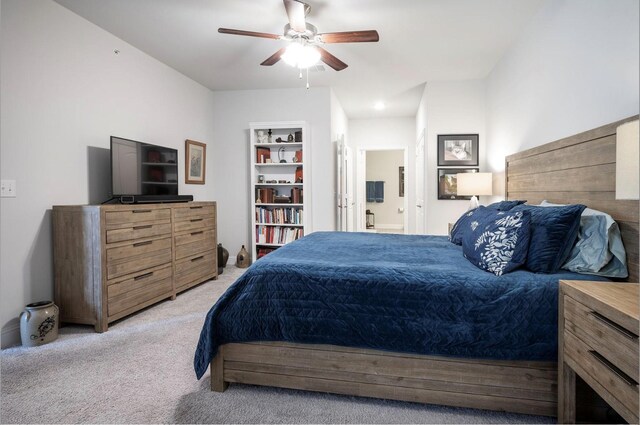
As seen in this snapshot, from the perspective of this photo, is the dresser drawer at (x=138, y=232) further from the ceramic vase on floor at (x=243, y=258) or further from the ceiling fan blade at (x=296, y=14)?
the ceiling fan blade at (x=296, y=14)

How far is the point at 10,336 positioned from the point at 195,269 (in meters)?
1.68

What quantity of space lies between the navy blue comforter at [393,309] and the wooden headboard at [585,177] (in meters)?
0.38

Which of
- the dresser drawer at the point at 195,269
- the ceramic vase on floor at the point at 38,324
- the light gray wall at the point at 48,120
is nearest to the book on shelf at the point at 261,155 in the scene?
the dresser drawer at the point at 195,269

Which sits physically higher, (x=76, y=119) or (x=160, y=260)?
(x=76, y=119)

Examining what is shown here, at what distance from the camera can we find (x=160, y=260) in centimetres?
329

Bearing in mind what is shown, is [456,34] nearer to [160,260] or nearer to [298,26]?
[298,26]

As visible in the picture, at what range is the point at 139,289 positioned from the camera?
3027mm

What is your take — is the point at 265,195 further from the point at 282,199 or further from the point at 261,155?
the point at 261,155

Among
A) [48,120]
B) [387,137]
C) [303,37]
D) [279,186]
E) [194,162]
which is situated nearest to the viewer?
[48,120]

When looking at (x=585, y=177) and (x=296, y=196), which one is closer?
(x=585, y=177)

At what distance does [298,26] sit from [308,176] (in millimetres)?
2430

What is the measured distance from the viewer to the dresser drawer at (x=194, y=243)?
360 centimetres

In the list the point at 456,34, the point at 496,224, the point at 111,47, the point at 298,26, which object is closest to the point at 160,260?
the point at 111,47

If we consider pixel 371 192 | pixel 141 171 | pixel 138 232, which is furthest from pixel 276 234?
pixel 371 192
